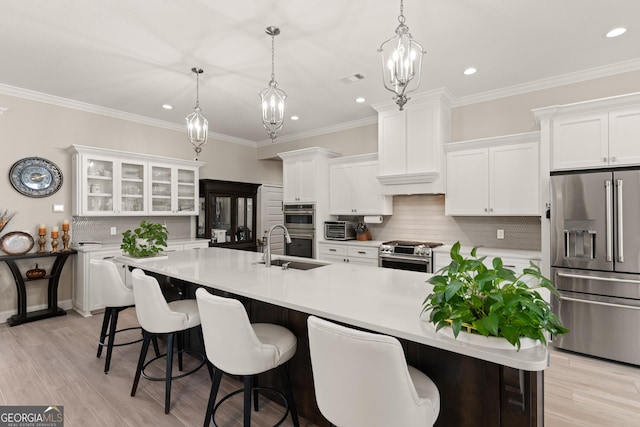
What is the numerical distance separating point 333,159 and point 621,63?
3513mm

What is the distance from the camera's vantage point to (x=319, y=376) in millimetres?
1323

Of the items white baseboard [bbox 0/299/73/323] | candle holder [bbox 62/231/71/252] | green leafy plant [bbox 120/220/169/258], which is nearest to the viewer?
green leafy plant [bbox 120/220/169/258]

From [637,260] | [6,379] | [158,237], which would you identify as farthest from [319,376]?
[637,260]

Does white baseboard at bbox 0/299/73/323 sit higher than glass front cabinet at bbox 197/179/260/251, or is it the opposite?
glass front cabinet at bbox 197/179/260/251

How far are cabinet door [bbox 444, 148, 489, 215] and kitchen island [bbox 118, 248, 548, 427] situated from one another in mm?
2005

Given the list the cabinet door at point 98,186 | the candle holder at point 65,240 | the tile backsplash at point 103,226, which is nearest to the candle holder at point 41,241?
the candle holder at point 65,240

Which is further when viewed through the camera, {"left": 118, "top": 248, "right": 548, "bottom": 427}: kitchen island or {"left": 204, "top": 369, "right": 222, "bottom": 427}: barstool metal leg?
{"left": 204, "top": 369, "right": 222, "bottom": 427}: barstool metal leg

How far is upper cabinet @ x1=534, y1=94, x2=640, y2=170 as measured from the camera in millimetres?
2883

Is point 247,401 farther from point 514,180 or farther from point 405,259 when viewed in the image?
point 514,180

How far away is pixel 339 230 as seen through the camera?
5.01m

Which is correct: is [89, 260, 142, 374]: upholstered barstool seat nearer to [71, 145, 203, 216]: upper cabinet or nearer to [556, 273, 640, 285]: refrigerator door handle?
[71, 145, 203, 216]: upper cabinet

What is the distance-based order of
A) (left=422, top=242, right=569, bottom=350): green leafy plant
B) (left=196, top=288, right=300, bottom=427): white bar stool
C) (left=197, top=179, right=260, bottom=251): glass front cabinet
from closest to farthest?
(left=422, top=242, right=569, bottom=350): green leafy plant → (left=196, top=288, right=300, bottom=427): white bar stool → (left=197, top=179, right=260, bottom=251): glass front cabinet

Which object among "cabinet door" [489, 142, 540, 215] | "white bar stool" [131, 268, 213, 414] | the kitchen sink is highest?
"cabinet door" [489, 142, 540, 215]

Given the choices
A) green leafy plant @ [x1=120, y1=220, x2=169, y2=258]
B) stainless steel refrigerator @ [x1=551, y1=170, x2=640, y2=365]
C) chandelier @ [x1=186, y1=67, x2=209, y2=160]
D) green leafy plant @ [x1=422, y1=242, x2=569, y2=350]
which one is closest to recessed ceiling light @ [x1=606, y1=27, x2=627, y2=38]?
stainless steel refrigerator @ [x1=551, y1=170, x2=640, y2=365]
